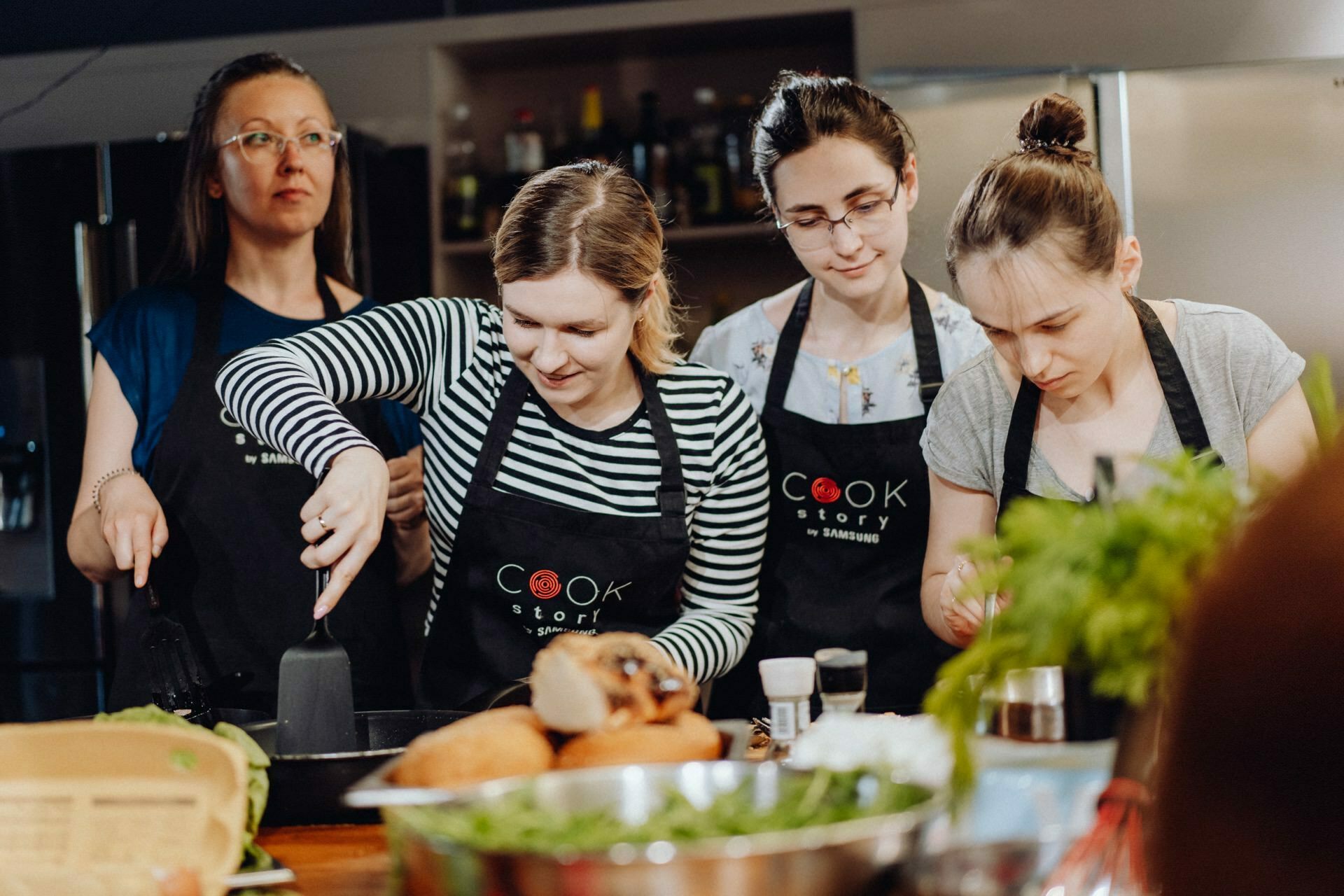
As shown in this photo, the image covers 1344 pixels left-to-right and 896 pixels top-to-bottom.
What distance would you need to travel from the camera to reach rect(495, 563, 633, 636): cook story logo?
5.54 ft

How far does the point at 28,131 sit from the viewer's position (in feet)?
11.3

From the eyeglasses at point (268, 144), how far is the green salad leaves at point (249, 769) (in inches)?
43.2

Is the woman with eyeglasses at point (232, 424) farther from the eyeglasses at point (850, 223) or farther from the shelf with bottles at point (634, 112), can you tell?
the shelf with bottles at point (634, 112)

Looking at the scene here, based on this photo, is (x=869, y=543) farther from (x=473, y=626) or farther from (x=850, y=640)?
(x=473, y=626)

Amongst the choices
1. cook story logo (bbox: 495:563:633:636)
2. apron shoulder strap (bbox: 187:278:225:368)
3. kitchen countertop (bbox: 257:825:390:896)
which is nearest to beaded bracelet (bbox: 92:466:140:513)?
apron shoulder strap (bbox: 187:278:225:368)

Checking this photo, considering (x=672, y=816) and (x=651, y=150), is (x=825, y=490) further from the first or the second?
(x=651, y=150)

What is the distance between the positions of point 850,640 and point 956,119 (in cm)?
137

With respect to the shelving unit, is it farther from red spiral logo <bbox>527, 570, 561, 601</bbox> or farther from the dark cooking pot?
the dark cooking pot

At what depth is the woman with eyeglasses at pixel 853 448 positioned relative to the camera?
6.34ft

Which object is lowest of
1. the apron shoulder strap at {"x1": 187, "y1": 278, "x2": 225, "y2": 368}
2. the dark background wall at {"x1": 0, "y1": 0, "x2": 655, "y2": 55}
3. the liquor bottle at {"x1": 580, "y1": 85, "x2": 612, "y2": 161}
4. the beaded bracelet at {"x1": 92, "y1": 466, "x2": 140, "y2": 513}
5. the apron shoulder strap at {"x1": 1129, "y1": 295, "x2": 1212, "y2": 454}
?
the beaded bracelet at {"x1": 92, "y1": 466, "x2": 140, "y2": 513}

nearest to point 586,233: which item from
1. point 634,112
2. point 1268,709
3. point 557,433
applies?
Answer: point 557,433

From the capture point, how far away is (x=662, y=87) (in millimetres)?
3600

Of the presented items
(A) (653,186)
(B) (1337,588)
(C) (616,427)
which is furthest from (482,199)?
(B) (1337,588)

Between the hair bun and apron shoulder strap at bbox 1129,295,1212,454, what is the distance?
0.85ft
